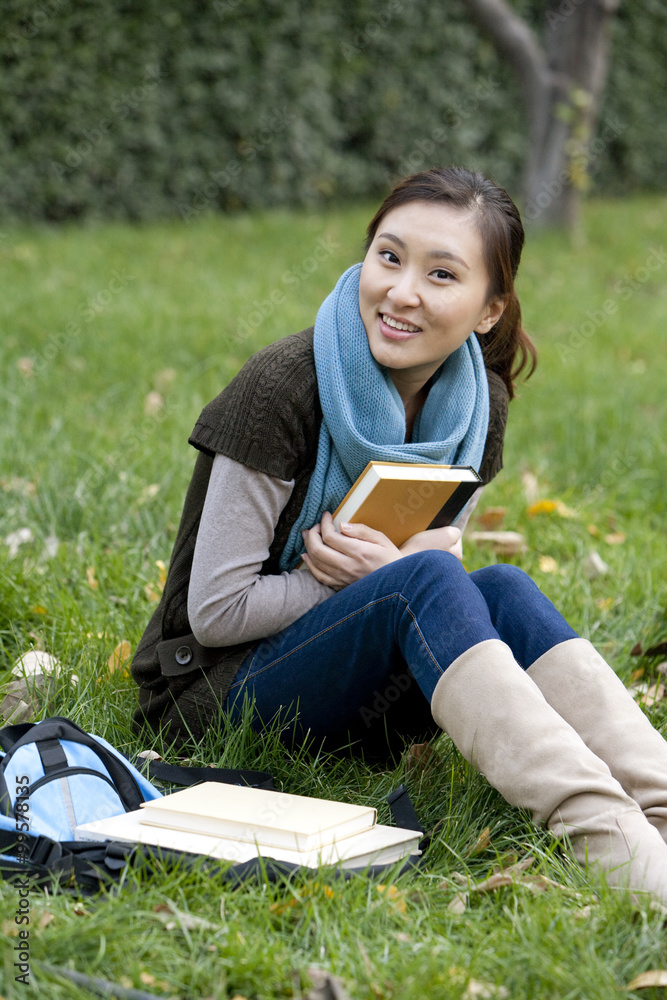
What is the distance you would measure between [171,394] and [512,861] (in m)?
3.05

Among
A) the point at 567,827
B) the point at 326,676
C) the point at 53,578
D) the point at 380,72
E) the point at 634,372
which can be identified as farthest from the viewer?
the point at 380,72

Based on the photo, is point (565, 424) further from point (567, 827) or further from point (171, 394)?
point (567, 827)

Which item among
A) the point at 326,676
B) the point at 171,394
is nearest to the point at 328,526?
the point at 326,676

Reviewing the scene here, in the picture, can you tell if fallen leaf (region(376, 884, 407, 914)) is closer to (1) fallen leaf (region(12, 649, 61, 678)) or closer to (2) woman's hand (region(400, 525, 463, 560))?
(2) woman's hand (region(400, 525, 463, 560))

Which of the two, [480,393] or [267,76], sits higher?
[267,76]

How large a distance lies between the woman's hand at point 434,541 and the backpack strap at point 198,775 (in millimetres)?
551

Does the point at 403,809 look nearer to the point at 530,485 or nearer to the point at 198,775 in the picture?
the point at 198,775

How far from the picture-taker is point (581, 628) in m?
2.87

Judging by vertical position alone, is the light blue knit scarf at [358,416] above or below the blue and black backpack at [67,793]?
above

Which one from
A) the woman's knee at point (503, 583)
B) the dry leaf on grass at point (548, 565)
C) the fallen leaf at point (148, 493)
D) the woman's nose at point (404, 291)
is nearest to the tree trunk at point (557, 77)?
the dry leaf on grass at point (548, 565)

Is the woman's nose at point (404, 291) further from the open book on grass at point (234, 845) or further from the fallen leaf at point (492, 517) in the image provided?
the fallen leaf at point (492, 517)

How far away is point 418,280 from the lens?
83.0 inches

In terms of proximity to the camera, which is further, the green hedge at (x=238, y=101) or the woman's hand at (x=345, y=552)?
the green hedge at (x=238, y=101)

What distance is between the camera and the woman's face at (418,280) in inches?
82.9
